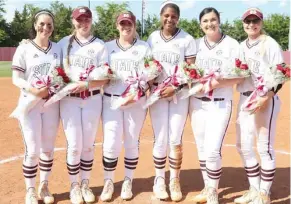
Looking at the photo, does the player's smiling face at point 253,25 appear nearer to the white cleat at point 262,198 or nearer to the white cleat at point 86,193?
the white cleat at point 262,198

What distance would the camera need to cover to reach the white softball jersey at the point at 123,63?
176 inches

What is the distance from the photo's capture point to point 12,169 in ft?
19.5

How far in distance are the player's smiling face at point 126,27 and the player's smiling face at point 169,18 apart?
0.38 meters

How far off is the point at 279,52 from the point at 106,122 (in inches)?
83.0

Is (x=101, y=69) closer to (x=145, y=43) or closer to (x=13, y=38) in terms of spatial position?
(x=145, y=43)

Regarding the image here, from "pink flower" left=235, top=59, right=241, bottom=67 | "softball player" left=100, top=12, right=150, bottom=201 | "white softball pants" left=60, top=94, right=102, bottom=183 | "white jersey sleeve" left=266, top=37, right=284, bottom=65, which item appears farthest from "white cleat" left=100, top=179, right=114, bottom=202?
"white jersey sleeve" left=266, top=37, right=284, bottom=65

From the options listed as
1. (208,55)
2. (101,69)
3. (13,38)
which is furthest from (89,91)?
(13,38)

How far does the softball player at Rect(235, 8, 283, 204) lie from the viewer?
13.7 feet

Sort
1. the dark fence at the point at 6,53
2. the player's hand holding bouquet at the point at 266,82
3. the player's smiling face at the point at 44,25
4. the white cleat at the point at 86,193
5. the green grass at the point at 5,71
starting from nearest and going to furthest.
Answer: the player's hand holding bouquet at the point at 266,82, the player's smiling face at the point at 44,25, the white cleat at the point at 86,193, the green grass at the point at 5,71, the dark fence at the point at 6,53

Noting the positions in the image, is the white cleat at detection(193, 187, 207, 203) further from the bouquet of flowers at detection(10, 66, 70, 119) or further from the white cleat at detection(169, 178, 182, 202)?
the bouquet of flowers at detection(10, 66, 70, 119)

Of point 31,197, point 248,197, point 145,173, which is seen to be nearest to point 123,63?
point 31,197

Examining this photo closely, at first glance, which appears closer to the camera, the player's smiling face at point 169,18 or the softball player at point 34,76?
the softball player at point 34,76

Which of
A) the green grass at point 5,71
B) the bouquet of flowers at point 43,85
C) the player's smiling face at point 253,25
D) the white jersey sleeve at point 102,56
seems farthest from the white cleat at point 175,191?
the green grass at point 5,71

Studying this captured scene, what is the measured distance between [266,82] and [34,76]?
2.54m
